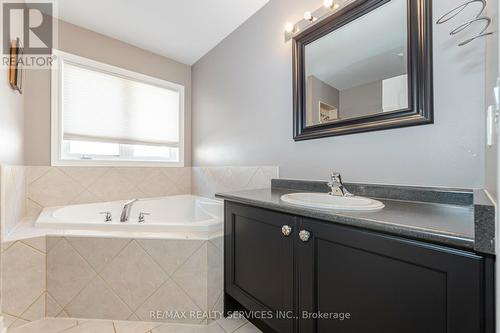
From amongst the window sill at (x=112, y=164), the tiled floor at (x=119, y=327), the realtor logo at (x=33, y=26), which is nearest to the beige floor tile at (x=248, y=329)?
the tiled floor at (x=119, y=327)

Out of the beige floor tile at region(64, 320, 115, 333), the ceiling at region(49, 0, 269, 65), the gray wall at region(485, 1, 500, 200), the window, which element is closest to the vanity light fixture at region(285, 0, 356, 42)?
the ceiling at region(49, 0, 269, 65)

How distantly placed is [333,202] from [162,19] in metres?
2.21

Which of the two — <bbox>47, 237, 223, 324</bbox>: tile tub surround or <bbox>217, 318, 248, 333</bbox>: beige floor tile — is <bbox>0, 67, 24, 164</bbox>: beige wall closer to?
<bbox>47, 237, 223, 324</bbox>: tile tub surround

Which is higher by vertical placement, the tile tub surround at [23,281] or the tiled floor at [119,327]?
the tile tub surround at [23,281]

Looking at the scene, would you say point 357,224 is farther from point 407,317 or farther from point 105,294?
point 105,294

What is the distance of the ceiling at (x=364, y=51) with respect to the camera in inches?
46.2

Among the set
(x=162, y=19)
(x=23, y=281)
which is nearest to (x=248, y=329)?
(x=23, y=281)

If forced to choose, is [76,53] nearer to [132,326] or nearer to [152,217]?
[152,217]

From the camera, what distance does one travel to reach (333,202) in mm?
1290

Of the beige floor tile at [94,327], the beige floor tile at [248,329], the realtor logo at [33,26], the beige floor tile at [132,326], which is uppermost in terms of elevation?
the realtor logo at [33,26]

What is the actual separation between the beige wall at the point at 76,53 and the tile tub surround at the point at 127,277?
114 centimetres

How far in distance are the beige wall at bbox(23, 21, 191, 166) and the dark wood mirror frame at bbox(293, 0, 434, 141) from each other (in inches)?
75.1

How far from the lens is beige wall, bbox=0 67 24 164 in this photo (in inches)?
56.4

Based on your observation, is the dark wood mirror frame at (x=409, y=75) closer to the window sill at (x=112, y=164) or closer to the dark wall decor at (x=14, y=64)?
the window sill at (x=112, y=164)
